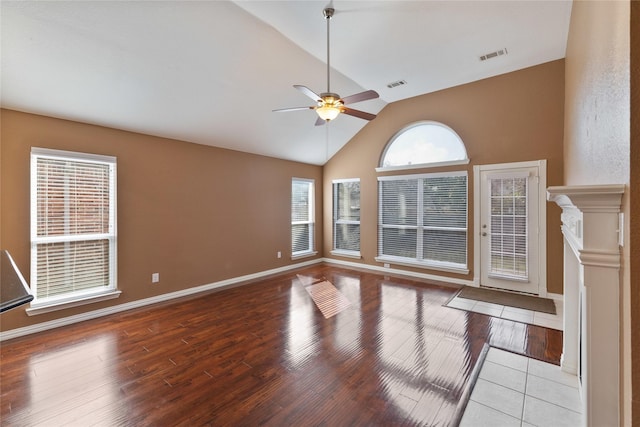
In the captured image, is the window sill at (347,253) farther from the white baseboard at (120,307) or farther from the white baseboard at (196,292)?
the white baseboard at (120,307)

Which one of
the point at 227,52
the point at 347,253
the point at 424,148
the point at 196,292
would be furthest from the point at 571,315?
the point at 196,292

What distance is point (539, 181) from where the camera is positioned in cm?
418

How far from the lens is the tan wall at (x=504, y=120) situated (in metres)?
4.05

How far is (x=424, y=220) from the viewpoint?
5434 millimetres

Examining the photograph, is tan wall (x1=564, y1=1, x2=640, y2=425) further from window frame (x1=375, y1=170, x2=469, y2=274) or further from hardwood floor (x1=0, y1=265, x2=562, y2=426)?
window frame (x1=375, y1=170, x2=469, y2=274)

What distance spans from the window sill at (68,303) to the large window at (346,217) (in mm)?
4456

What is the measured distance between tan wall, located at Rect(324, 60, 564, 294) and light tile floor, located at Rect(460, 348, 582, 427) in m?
2.42

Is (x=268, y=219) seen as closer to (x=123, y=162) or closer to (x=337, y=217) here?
(x=337, y=217)

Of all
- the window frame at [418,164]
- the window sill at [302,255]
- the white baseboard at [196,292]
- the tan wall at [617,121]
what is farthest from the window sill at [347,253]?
the tan wall at [617,121]

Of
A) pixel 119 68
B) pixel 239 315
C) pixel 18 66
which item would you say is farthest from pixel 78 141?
pixel 239 315

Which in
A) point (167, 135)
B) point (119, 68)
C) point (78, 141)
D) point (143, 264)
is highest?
point (119, 68)

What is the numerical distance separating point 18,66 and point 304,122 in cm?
357

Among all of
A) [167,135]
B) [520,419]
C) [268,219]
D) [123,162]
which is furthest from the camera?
[268,219]

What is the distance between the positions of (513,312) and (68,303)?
5693 millimetres
